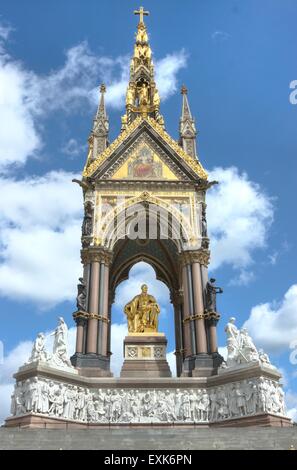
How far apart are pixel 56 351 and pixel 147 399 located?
423 cm

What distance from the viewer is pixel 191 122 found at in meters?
28.7

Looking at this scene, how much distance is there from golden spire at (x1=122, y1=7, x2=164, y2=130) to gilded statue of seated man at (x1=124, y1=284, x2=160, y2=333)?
1121 centimetres

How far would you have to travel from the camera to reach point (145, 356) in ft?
73.7

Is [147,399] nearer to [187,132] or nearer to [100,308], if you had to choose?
[100,308]

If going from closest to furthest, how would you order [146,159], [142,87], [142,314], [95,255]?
Result: [95,255] → [142,314] → [146,159] → [142,87]

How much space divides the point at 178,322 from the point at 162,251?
4.39 meters

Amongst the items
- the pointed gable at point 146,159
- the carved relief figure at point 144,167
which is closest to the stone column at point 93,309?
the pointed gable at point 146,159

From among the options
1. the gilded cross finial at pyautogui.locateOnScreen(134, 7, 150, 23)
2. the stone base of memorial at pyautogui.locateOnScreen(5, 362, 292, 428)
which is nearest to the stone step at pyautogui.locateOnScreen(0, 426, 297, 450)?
the stone base of memorial at pyautogui.locateOnScreen(5, 362, 292, 428)

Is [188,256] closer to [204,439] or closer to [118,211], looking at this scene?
[118,211]

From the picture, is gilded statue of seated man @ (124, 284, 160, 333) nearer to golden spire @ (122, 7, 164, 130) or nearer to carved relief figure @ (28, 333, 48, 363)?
carved relief figure @ (28, 333, 48, 363)

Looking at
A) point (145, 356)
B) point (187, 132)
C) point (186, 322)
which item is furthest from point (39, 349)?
point (187, 132)

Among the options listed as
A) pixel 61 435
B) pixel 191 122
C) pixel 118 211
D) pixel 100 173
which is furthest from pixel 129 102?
pixel 61 435

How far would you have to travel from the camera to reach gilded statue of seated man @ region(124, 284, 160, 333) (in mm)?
24094

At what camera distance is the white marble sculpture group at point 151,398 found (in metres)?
17.9
